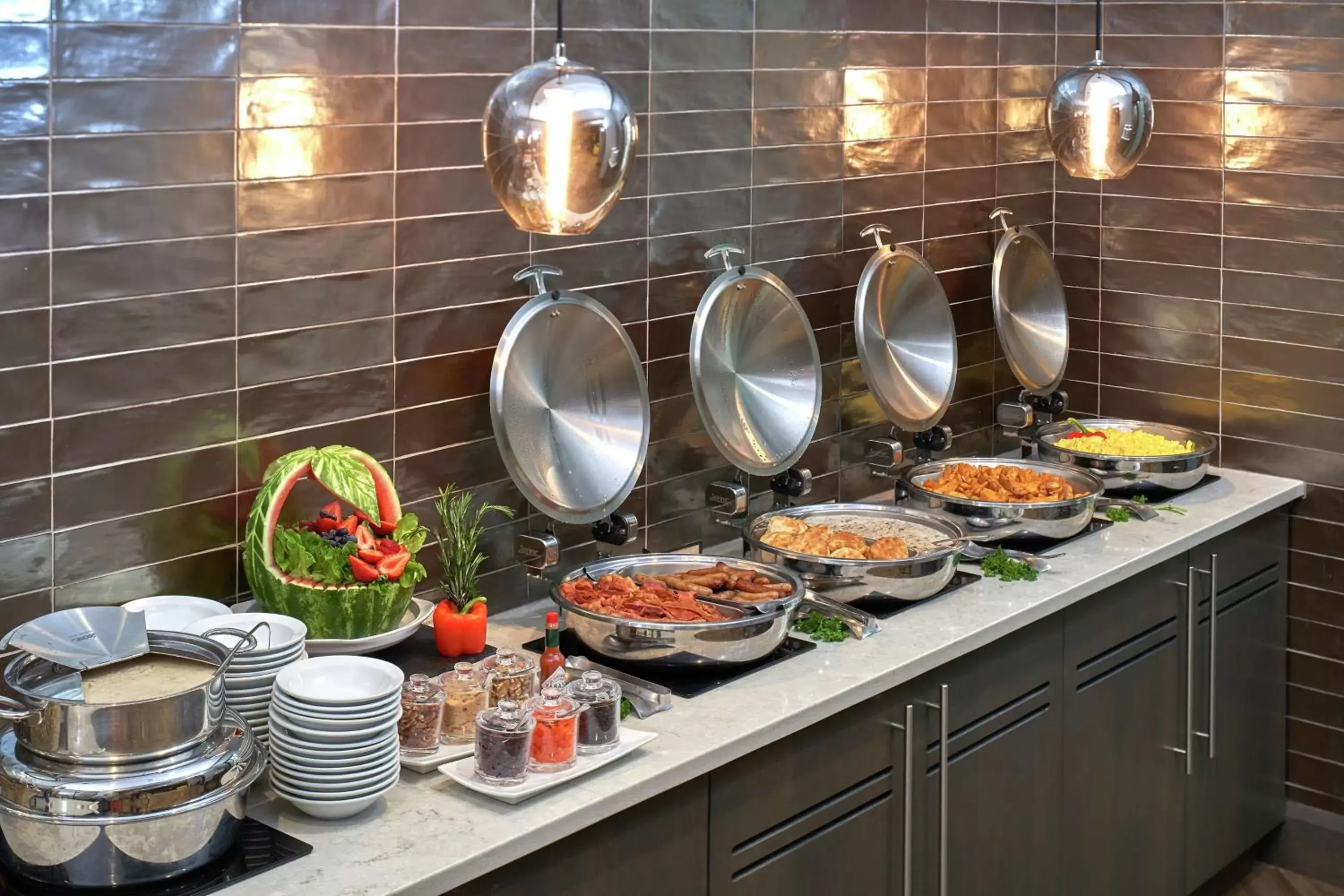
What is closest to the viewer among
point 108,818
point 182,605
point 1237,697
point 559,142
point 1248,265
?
point 108,818

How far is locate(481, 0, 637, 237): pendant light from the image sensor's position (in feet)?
6.54

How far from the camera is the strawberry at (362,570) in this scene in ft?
8.10

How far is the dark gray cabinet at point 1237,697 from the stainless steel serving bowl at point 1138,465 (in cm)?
18

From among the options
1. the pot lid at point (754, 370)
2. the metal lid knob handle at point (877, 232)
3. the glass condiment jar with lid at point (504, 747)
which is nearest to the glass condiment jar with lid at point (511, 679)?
the glass condiment jar with lid at point (504, 747)

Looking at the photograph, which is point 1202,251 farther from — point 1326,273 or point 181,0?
point 181,0

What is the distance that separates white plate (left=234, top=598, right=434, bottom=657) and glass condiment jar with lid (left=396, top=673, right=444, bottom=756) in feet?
0.48

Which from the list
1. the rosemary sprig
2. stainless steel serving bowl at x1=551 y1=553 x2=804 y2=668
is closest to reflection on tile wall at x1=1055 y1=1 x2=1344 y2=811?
stainless steel serving bowl at x1=551 y1=553 x2=804 y2=668

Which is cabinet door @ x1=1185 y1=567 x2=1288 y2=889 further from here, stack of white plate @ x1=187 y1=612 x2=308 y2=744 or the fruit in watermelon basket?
stack of white plate @ x1=187 y1=612 x2=308 y2=744

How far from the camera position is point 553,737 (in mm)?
2252

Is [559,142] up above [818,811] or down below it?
above

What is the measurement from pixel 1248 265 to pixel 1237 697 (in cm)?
103

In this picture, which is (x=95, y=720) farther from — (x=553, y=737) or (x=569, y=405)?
(x=569, y=405)

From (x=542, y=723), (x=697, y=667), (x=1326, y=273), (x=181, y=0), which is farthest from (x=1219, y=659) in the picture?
(x=181, y=0)

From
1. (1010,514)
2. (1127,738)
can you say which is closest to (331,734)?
(1010,514)
